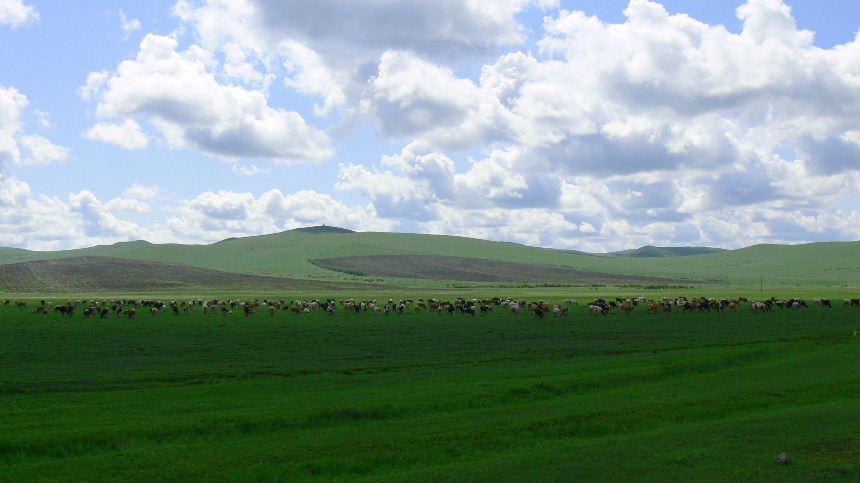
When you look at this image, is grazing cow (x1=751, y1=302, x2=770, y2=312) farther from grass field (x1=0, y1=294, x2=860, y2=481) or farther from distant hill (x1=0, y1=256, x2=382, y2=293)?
distant hill (x1=0, y1=256, x2=382, y2=293)

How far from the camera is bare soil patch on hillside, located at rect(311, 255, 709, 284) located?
156488mm

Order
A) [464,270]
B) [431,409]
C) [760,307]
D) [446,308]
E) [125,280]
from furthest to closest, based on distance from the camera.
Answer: [464,270]
[125,280]
[446,308]
[760,307]
[431,409]

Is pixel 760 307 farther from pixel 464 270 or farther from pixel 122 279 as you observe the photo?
pixel 122 279

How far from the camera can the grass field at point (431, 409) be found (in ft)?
45.2

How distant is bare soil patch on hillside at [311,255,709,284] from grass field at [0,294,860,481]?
→ 119 m

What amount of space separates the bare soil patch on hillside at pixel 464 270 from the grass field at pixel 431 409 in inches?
4683

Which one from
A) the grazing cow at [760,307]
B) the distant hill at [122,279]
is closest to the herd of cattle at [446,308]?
the grazing cow at [760,307]

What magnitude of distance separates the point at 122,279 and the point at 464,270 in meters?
74.8

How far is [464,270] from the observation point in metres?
170

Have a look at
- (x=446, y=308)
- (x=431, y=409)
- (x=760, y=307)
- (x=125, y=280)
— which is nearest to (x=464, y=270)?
(x=125, y=280)

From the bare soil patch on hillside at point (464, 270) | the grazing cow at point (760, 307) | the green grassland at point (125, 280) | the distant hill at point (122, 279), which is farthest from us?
the bare soil patch on hillside at point (464, 270)

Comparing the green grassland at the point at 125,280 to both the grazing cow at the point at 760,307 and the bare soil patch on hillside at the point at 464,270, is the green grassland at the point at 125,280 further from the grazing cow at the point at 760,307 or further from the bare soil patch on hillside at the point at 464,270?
the grazing cow at the point at 760,307

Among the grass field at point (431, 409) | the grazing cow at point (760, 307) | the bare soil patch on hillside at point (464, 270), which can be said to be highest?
the bare soil patch on hillside at point (464, 270)

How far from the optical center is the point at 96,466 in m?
14.2
